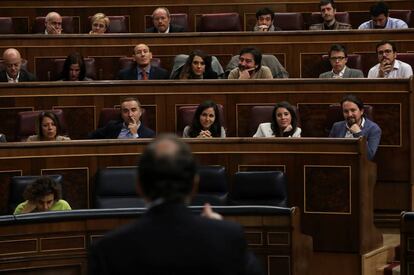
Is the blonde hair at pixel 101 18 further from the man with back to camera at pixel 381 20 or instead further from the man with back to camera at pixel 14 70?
the man with back to camera at pixel 381 20

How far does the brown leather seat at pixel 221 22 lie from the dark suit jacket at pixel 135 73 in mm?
949

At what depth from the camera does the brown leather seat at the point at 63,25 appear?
784cm

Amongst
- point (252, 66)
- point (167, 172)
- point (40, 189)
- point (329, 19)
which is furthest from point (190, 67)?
point (167, 172)

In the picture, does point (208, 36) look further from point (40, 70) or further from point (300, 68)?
point (40, 70)

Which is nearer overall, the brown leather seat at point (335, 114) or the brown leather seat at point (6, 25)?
the brown leather seat at point (335, 114)

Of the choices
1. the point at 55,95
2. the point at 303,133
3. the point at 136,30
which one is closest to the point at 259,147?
the point at 303,133

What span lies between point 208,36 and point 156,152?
5195 millimetres

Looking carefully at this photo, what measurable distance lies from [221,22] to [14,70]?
163 cm

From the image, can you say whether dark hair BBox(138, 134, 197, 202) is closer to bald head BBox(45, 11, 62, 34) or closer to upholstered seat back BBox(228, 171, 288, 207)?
upholstered seat back BBox(228, 171, 288, 207)

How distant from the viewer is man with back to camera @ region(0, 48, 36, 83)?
6.62m

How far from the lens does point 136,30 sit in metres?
8.04

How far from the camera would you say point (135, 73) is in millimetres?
6742

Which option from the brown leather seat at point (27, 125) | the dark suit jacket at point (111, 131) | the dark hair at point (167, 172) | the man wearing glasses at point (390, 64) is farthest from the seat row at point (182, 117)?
the dark hair at point (167, 172)

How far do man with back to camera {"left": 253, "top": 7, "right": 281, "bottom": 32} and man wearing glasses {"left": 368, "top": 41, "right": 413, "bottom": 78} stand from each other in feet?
3.35
